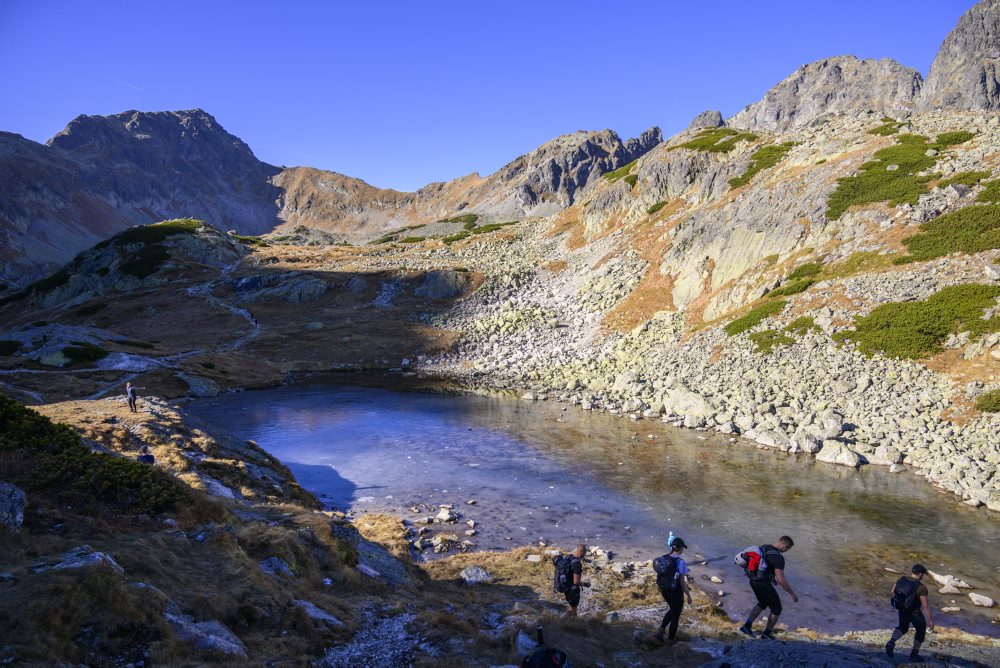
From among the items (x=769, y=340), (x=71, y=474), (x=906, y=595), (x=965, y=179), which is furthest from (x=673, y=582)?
(x=965, y=179)

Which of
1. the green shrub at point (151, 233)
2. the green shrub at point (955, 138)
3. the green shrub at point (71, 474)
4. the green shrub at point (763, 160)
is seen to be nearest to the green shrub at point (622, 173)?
the green shrub at point (763, 160)

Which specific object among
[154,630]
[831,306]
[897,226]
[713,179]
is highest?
[713,179]

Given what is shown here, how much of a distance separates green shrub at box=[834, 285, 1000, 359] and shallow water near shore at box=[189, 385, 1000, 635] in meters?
9.91

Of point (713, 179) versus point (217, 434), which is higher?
point (713, 179)

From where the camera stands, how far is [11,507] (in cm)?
1130

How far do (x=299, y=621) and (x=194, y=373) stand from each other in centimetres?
4775

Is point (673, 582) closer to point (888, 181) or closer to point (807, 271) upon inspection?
point (807, 271)

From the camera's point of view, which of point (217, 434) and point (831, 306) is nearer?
point (217, 434)

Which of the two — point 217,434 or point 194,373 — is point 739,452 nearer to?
point 217,434

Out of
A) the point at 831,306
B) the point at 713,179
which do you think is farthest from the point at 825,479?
the point at 713,179

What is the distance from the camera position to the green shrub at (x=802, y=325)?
3853 cm

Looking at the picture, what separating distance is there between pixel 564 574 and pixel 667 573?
2.56 meters

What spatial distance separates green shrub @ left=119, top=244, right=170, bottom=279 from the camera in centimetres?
9731

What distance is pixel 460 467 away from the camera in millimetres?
30781
